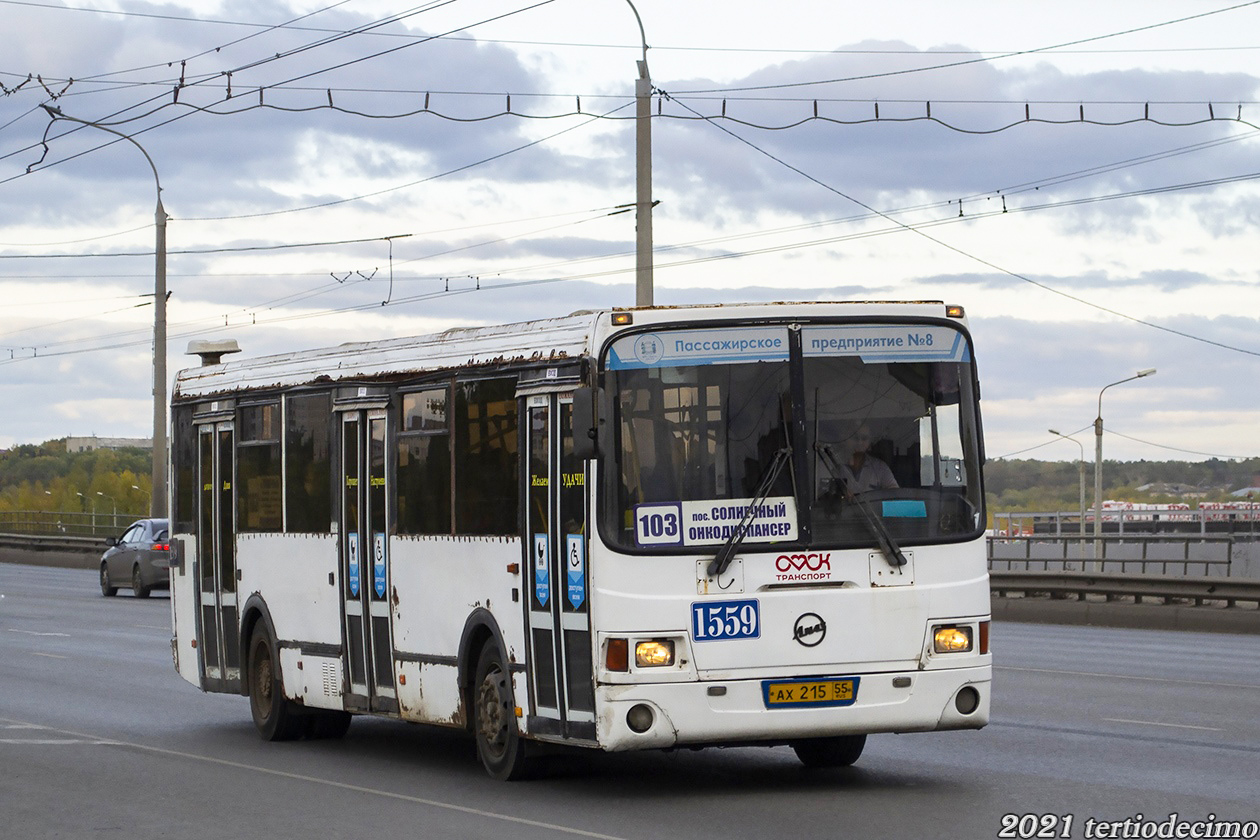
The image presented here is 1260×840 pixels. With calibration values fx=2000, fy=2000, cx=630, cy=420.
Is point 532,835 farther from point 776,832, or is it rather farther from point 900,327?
point 900,327

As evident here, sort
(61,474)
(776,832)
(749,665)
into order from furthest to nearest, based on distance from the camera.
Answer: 1. (61,474)
2. (749,665)
3. (776,832)

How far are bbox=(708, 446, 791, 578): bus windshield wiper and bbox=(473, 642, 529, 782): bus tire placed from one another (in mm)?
1682

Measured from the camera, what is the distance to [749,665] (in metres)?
10.4

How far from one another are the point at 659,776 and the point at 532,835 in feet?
8.05

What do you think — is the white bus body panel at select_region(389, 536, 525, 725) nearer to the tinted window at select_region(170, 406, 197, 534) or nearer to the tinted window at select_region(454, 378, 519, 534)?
the tinted window at select_region(454, 378, 519, 534)

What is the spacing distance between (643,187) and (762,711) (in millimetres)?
14111

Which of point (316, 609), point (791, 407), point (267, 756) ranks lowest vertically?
point (267, 756)

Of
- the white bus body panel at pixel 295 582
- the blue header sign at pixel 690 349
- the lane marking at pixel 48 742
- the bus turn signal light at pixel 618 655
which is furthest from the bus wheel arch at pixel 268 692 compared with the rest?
the blue header sign at pixel 690 349

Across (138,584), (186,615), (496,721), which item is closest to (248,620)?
(186,615)

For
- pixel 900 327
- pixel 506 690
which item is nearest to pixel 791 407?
pixel 900 327

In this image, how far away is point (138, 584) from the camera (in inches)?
1540

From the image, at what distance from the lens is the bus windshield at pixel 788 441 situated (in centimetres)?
1059

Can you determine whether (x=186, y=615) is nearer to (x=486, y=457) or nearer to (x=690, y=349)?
(x=486, y=457)

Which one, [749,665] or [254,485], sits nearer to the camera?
[749,665]
